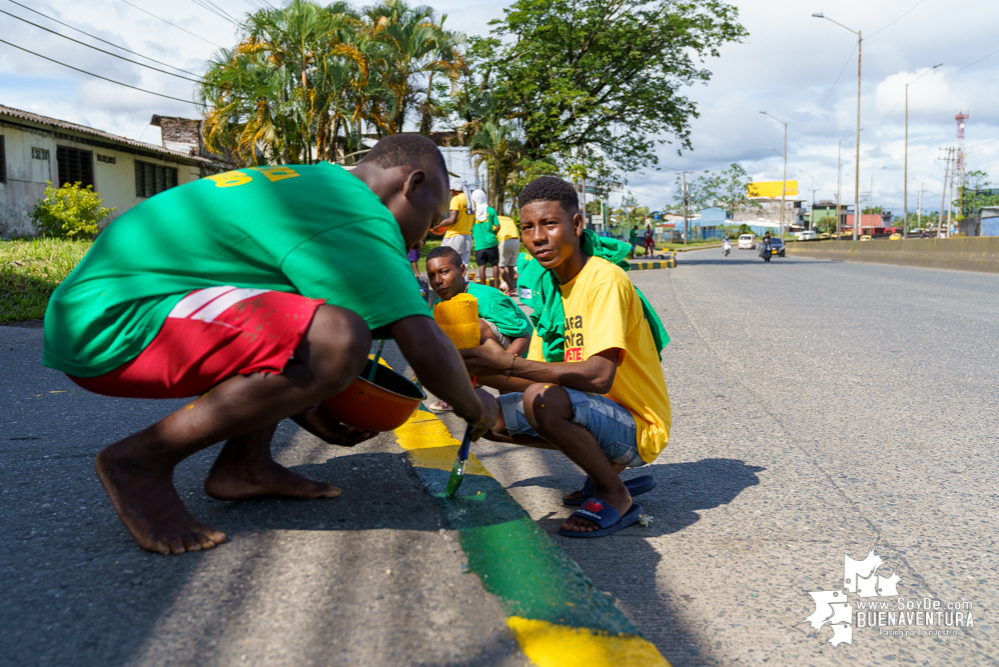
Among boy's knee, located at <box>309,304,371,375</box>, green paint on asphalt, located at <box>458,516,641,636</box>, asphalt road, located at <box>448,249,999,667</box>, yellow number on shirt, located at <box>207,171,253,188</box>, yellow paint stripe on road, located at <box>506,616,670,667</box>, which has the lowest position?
asphalt road, located at <box>448,249,999,667</box>

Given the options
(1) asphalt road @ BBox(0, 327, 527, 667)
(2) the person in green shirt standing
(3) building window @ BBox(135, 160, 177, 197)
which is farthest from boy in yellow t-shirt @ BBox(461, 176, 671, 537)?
(3) building window @ BBox(135, 160, 177, 197)

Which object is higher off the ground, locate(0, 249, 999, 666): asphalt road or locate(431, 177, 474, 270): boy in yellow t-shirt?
locate(431, 177, 474, 270): boy in yellow t-shirt

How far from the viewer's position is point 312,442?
132 inches

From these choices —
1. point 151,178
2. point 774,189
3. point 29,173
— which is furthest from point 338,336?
point 774,189

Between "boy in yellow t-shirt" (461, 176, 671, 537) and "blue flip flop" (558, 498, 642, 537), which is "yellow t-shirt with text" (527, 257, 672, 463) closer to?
"boy in yellow t-shirt" (461, 176, 671, 537)

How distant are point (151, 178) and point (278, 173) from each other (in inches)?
1038

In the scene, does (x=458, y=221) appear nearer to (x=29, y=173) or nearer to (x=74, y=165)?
(x=29, y=173)

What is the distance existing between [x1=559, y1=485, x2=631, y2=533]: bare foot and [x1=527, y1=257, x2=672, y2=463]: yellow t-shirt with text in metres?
0.17

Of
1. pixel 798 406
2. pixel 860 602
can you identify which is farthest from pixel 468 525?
pixel 798 406

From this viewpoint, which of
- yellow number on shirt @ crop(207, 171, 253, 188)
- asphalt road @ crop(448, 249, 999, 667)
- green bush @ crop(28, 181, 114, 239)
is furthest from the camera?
green bush @ crop(28, 181, 114, 239)

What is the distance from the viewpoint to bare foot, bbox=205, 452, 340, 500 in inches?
93.9

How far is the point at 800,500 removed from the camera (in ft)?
9.14

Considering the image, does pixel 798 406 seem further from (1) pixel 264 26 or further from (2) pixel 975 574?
(1) pixel 264 26

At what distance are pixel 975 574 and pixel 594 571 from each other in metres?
1.07
